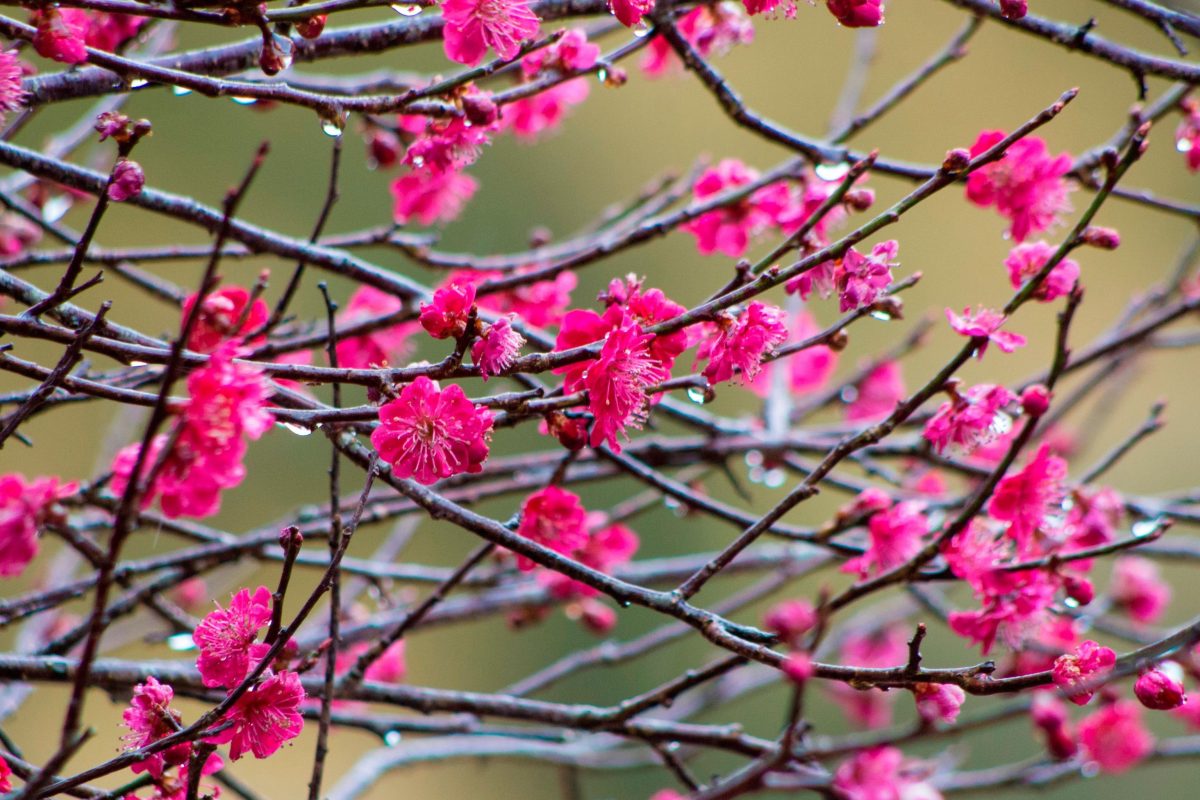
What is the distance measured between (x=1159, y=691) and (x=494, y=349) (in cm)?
64

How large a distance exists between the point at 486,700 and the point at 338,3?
30.6 inches

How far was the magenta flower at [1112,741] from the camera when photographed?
1.88 metres

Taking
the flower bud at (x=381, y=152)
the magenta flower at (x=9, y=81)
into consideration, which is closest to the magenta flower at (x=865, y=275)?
the magenta flower at (x=9, y=81)

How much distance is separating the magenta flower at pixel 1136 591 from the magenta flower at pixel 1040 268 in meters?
1.40

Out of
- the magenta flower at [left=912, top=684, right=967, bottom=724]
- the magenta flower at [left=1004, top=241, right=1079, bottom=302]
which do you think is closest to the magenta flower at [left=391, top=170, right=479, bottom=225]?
the magenta flower at [left=1004, top=241, right=1079, bottom=302]

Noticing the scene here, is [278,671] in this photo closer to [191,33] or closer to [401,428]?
[401,428]

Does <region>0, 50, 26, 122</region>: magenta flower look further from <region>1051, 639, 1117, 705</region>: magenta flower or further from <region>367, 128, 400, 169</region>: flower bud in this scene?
<region>1051, 639, 1117, 705</region>: magenta flower

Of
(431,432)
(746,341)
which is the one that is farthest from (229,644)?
(746,341)

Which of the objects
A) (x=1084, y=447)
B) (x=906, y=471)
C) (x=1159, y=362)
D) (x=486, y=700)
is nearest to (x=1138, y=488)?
(x=1159, y=362)

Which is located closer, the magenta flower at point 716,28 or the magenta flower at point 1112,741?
the magenta flower at point 716,28

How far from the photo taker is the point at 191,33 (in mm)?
4684

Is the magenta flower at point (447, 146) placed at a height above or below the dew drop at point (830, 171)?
below

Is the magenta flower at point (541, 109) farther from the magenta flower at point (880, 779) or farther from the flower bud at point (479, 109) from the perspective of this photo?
the magenta flower at point (880, 779)

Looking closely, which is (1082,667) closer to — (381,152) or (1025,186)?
(1025,186)
